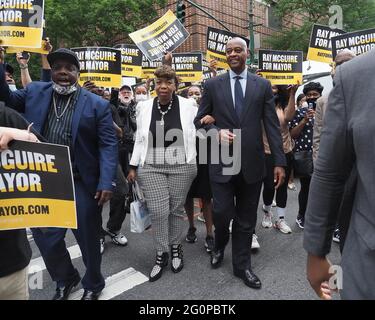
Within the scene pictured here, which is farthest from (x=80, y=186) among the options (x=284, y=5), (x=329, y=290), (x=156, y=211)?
(x=284, y=5)

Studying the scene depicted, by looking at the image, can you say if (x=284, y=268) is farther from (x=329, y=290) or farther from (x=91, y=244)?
(x=329, y=290)

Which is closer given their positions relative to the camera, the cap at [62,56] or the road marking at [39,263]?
the cap at [62,56]

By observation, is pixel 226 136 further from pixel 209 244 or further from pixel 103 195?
pixel 209 244

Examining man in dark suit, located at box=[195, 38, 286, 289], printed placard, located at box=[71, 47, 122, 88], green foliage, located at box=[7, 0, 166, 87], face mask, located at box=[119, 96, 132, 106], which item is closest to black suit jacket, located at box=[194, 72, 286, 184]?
man in dark suit, located at box=[195, 38, 286, 289]

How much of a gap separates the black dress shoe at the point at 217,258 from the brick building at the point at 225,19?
1602cm

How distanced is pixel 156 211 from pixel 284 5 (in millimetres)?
18117

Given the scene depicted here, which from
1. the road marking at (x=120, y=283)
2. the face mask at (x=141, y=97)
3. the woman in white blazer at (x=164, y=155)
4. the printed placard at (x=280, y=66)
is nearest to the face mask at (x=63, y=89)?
the woman in white blazer at (x=164, y=155)

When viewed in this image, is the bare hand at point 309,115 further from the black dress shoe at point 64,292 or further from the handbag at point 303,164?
the black dress shoe at point 64,292

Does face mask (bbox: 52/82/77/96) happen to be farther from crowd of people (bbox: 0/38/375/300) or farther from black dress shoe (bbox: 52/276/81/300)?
black dress shoe (bbox: 52/276/81/300)

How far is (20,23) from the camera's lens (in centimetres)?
413

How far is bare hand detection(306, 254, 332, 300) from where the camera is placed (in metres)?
1.34

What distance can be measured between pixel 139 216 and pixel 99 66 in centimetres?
286

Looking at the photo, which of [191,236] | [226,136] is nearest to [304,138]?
[191,236]

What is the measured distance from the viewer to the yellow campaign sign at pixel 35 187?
1733mm
